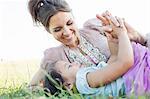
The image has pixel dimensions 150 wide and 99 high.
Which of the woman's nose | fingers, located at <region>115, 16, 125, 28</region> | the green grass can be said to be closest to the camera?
the green grass

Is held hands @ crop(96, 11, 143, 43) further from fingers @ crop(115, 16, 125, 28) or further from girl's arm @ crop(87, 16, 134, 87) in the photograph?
girl's arm @ crop(87, 16, 134, 87)

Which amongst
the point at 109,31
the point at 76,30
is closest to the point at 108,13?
the point at 109,31

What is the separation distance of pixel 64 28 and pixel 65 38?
86 mm

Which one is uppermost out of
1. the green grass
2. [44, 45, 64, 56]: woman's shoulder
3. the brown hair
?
the brown hair

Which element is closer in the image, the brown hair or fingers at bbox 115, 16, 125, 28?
fingers at bbox 115, 16, 125, 28

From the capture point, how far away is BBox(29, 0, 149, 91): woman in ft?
14.2

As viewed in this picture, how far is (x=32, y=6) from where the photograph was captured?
4.53m

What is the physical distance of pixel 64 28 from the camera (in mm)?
4293

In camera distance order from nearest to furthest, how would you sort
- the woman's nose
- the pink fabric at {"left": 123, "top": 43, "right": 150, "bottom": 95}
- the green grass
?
the pink fabric at {"left": 123, "top": 43, "right": 150, "bottom": 95}, the green grass, the woman's nose

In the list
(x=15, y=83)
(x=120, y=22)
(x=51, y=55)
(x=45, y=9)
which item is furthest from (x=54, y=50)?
(x=120, y=22)

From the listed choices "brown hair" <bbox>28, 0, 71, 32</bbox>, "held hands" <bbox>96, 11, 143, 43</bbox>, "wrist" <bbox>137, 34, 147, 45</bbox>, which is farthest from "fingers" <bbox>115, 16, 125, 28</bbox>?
"brown hair" <bbox>28, 0, 71, 32</bbox>

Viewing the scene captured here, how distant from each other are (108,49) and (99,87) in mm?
581

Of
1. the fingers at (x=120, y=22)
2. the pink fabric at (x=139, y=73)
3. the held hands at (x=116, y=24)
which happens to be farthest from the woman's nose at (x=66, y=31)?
the pink fabric at (x=139, y=73)

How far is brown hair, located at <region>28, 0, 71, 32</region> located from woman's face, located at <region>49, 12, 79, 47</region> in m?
0.04
